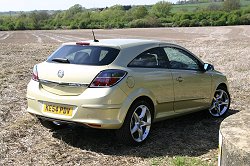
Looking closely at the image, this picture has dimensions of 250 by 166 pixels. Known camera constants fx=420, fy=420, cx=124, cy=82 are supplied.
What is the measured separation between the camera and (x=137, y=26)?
206 feet

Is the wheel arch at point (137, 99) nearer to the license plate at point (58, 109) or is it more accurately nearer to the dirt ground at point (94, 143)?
the dirt ground at point (94, 143)

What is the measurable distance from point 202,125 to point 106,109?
248 centimetres

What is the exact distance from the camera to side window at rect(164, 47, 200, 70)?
690 centimetres

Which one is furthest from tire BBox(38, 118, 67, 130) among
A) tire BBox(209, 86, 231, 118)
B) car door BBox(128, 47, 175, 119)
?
tire BBox(209, 86, 231, 118)

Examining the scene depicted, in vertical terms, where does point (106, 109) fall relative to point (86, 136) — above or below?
above

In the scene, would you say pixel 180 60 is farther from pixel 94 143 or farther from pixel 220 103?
pixel 94 143

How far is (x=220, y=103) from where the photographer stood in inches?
321

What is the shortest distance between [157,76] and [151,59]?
0.99 feet

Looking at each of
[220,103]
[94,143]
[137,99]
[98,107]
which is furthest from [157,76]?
[220,103]

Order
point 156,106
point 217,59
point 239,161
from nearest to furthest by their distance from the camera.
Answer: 1. point 239,161
2. point 156,106
3. point 217,59

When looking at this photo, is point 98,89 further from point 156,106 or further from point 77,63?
point 156,106

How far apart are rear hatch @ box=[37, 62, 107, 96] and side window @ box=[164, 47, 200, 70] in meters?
1.55

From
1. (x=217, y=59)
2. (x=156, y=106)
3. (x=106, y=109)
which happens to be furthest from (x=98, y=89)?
(x=217, y=59)

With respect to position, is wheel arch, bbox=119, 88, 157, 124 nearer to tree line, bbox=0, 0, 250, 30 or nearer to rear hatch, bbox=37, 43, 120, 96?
rear hatch, bbox=37, 43, 120, 96
